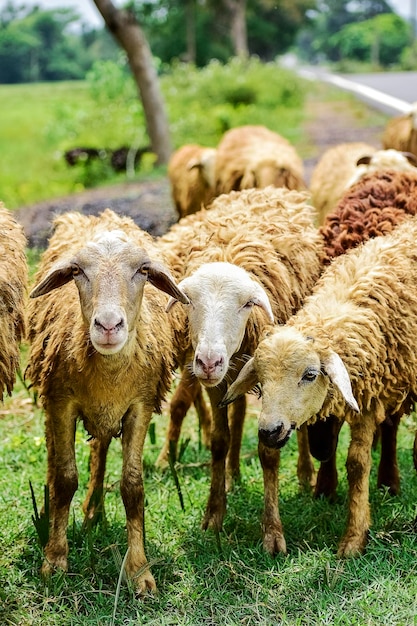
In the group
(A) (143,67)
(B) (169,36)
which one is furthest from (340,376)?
(B) (169,36)

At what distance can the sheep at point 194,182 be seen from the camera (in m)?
8.54

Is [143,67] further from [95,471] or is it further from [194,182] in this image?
[95,471]

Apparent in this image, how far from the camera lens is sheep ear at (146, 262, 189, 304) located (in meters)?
3.88

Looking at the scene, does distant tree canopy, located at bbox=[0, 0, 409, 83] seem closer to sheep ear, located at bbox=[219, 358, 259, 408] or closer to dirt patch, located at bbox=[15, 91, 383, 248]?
dirt patch, located at bbox=[15, 91, 383, 248]

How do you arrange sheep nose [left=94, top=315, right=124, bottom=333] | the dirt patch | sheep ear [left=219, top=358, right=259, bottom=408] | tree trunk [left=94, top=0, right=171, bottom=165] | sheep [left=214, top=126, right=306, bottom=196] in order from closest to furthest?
sheep nose [left=94, top=315, right=124, bottom=333] → sheep ear [left=219, top=358, right=259, bottom=408] → sheep [left=214, top=126, right=306, bottom=196] → the dirt patch → tree trunk [left=94, top=0, right=171, bottom=165]

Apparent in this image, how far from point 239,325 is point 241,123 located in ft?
51.6

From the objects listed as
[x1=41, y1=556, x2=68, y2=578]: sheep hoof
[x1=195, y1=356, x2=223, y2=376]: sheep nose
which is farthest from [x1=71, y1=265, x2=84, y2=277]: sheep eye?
[x1=41, y1=556, x2=68, y2=578]: sheep hoof

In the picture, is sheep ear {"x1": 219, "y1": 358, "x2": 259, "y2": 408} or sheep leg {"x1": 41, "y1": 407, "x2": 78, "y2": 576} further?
sheep leg {"x1": 41, "y1": 407, "x2": 78, "y2": 576}

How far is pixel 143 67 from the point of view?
13297 mm

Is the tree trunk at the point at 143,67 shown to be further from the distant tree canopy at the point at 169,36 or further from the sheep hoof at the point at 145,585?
the distant tree canopy at the point at 169,36

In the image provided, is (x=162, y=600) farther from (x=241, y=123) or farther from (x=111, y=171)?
(x=241, y=123)

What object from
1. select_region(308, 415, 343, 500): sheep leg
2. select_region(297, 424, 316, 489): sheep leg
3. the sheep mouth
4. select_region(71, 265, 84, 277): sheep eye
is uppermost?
select_region(71, 265, 84, 277): sheep eye

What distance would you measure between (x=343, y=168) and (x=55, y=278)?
14.4 feet

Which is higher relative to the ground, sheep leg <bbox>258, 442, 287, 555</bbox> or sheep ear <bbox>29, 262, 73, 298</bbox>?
sheep ear <bbox>29, 262, 73, 298</bbox>
